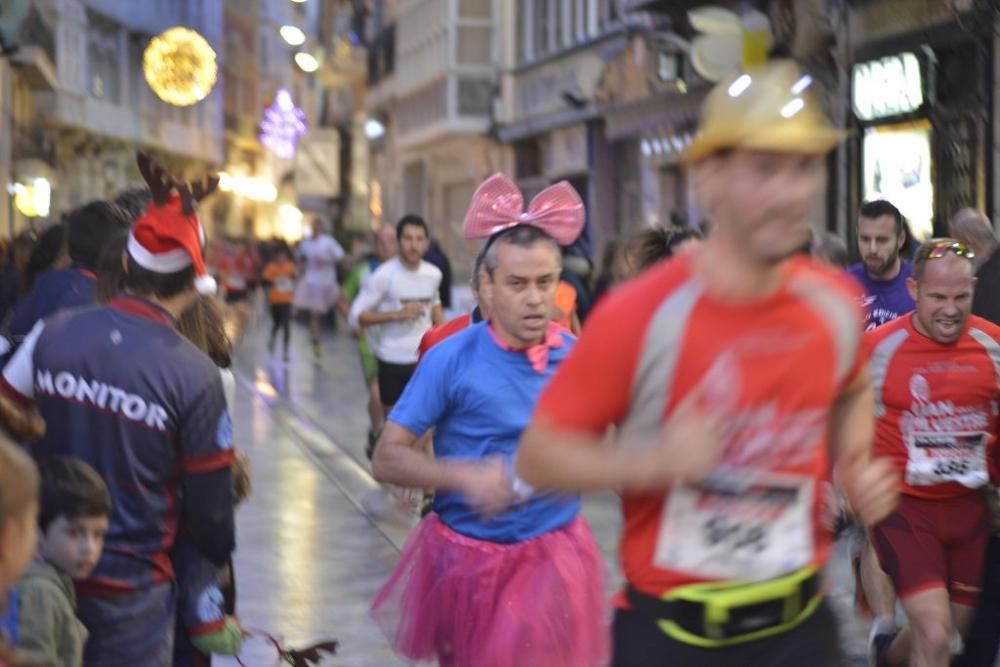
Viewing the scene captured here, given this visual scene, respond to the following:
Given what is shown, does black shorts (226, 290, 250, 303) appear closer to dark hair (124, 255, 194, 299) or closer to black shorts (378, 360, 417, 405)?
black shorts (378, 360, 417, 405)

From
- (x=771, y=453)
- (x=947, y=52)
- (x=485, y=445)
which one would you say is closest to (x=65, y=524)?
(x=485, y=445)

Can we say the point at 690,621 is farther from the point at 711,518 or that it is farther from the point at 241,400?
the point at 241,400

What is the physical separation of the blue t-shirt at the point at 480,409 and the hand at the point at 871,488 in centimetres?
165

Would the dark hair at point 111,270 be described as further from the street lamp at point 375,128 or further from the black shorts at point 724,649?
the street lamp at point 375,128

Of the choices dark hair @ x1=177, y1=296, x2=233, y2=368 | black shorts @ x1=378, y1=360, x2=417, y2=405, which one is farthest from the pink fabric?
black shorts @ x1=378, y1=360, x2=417, y2=405

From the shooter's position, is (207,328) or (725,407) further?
(207,328)

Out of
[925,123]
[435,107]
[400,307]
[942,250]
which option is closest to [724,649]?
[942,250]

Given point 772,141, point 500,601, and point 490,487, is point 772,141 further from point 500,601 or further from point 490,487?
point 500,601

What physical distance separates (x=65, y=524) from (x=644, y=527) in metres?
1.48

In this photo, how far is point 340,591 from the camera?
9391 millimetres

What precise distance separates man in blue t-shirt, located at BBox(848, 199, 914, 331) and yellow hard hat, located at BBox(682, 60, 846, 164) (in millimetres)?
4876

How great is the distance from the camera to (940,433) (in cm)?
637

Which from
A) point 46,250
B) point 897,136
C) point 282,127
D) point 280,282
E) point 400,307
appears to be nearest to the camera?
point 46,250

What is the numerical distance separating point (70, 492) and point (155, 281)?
60 cm
